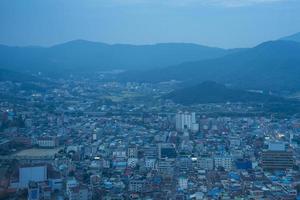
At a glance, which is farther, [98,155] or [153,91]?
[153,91]

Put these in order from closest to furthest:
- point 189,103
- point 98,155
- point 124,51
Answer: point 98,155, point 189,103, point 124,51

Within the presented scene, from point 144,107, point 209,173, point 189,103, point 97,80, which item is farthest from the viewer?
point 97,80

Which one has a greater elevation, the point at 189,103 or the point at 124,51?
the point at 124,51

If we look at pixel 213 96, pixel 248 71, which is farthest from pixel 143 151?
pixel 248 71

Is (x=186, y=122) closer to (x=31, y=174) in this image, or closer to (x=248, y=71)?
(x=31, y=174)

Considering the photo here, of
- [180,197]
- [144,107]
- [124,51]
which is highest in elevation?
[124,51]

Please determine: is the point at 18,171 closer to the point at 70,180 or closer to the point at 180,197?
the point at 70,180

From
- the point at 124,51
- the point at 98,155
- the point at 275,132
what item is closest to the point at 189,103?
the point at 275,132

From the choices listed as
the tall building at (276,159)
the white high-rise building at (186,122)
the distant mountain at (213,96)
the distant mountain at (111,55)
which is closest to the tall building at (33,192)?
the tall building at (276,159)
